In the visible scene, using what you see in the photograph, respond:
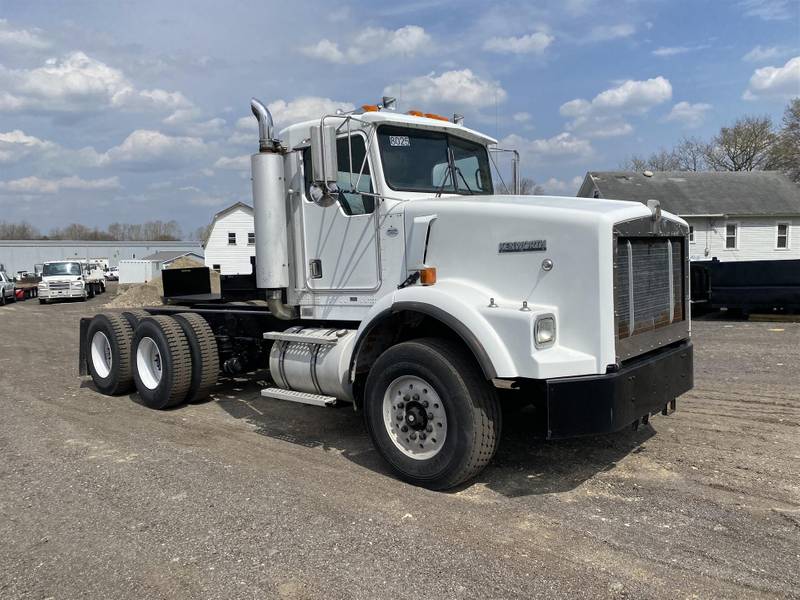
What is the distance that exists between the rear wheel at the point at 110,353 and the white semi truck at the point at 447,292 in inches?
105

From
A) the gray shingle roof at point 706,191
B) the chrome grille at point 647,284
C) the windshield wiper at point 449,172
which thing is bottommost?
the chrome grille at point 647,284

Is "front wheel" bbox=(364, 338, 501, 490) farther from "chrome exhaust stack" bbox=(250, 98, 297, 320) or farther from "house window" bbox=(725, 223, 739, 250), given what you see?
"house window" bbox=(725, 223, 739, 250)

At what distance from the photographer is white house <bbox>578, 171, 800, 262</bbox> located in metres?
28.1

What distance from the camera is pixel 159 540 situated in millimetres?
3836

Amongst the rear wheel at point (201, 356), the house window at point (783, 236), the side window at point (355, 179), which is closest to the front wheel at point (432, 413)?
the side window at point (355, 179)

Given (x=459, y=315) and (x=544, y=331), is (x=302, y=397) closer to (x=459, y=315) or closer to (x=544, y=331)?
(x=459, y=315)

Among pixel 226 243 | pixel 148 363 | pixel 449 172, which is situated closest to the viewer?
pixel 449 172

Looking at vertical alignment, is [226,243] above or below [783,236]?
above

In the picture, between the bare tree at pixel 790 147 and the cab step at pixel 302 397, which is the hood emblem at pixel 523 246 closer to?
the cab step at pixel 302 397

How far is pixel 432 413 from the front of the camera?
15.0ft

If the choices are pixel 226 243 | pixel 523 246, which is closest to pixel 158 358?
pixel 523 246

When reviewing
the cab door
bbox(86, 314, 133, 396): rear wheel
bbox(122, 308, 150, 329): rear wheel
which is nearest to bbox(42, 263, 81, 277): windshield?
bbox(86, 314, 133, 396): rear wheel

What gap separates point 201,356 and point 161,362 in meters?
0.48

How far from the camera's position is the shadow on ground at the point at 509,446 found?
479 cm
